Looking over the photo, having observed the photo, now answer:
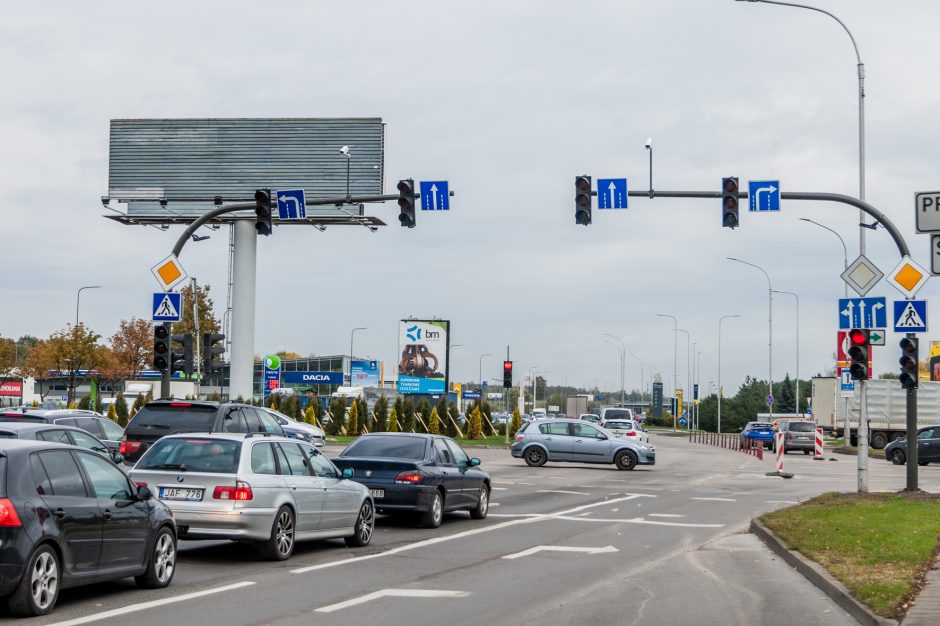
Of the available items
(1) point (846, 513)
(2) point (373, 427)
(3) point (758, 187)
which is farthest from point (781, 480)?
(2) point (373, 427)

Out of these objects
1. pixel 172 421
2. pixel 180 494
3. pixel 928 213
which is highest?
pixel 928 213

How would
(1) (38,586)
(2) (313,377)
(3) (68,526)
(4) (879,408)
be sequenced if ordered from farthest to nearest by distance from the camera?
(2) (313,377)
(4) (879,408)
(3) (68,526)
(1) (38,586)

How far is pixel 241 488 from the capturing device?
13.4 metres

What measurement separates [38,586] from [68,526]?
573 mm

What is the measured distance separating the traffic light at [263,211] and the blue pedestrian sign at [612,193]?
7.11 metres

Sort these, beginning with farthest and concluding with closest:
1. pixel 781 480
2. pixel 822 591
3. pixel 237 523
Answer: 1. pixel 781 480
2. pixel 237 523
3. pixel 822 591

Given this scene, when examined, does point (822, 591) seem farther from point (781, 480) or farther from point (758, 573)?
point (781, 480)

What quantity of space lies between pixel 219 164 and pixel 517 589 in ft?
160

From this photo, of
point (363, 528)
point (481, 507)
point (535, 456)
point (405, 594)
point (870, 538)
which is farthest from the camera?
point (535, 456)

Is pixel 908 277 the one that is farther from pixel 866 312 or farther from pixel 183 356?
pixel 183 356

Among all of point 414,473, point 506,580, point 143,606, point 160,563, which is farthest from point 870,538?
point 143,606

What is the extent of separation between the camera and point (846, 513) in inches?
763

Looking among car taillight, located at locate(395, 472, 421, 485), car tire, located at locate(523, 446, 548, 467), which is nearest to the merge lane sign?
car taillight, located at locate(395, 472, 421, 485)

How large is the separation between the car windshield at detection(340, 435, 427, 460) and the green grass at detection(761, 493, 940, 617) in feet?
18.3
